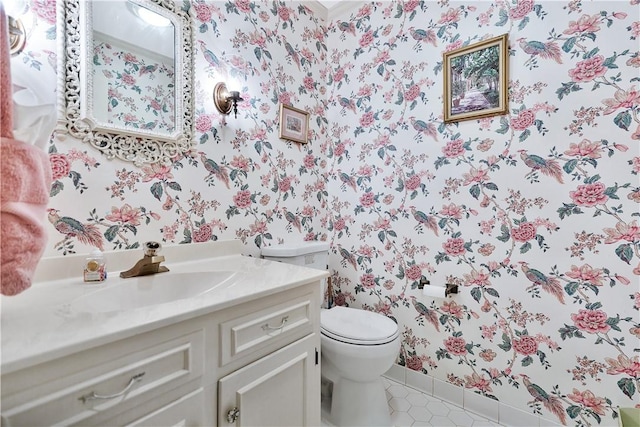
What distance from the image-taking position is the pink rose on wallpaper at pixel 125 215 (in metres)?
1.10

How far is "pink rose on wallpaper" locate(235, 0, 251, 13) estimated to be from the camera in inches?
59.0

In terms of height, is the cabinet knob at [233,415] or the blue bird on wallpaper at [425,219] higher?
the blue bird on wallpaper at [425,219]

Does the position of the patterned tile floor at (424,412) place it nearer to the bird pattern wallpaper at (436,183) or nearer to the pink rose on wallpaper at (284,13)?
the bird pattern wallpaper at (436,183)

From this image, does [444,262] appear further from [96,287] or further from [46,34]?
[46,34]

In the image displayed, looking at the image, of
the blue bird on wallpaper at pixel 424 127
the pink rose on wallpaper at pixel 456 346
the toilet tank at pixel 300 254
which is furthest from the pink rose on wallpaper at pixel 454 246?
the toilet tank at pixel 300 254

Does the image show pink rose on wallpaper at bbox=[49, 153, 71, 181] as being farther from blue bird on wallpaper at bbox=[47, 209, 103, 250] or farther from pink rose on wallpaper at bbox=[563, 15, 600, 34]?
pink rose on wallpaper at bbox=[563, 15, 600, 34]

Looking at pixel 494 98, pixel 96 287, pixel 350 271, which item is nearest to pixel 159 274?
pixel 96 287

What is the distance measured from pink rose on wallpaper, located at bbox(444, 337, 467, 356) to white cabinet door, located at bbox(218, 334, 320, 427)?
86 centimetres

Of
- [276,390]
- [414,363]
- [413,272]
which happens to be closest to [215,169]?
[276,390]

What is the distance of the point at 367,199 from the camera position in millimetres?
1866

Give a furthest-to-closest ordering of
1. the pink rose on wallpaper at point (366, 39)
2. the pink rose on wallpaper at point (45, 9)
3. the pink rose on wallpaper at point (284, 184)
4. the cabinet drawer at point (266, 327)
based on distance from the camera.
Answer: the pink rose on wallpaper at point (366, 39)
the pink rose on wallpaper at point (284, 184)
the pink rose on wallpaper at point (45, 9)
the cabinet drawer at point (266, 327)

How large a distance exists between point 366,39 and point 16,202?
1.91m

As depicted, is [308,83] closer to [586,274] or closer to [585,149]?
[585,149]

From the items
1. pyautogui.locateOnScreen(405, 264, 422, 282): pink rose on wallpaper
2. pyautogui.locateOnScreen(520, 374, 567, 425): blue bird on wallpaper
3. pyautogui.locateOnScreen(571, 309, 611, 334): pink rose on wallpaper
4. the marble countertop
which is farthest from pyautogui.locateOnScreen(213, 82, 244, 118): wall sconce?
pyautogui.locateOnScreen(520, 374, 567, 425): blue bird on wallpaper
